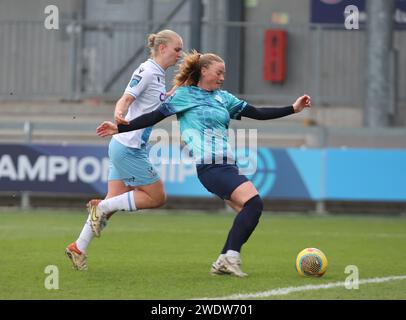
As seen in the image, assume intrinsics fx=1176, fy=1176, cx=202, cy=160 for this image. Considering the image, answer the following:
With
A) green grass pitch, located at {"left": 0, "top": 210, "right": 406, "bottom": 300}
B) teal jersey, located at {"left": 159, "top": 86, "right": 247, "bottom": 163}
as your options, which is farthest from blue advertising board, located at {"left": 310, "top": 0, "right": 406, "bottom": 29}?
teal jersey, located at {"left": 159, "top": 86, "right": 247, "bottom": 163}

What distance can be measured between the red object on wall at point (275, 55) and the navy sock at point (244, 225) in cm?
1270

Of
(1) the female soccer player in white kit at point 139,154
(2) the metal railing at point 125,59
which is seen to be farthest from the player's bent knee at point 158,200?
(2) the metal railing at point 125,59

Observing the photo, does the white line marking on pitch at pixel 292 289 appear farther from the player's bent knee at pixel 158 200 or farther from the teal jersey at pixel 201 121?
the player's bent knee at pixel 158 200

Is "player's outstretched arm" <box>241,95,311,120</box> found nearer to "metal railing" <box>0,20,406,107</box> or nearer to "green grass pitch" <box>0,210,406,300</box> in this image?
"green grass pitch" <box>0,210,406,300</box>

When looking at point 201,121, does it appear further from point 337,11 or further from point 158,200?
point 337,11

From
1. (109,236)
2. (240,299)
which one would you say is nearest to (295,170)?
(109,236)

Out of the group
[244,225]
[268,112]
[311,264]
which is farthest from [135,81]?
[311,264]

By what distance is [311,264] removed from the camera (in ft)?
31.8

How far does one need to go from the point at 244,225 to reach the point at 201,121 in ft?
3.05

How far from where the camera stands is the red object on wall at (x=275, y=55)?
2212 centimetres

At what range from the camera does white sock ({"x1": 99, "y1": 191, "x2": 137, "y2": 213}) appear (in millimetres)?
10008

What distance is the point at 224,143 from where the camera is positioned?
9797 mm
